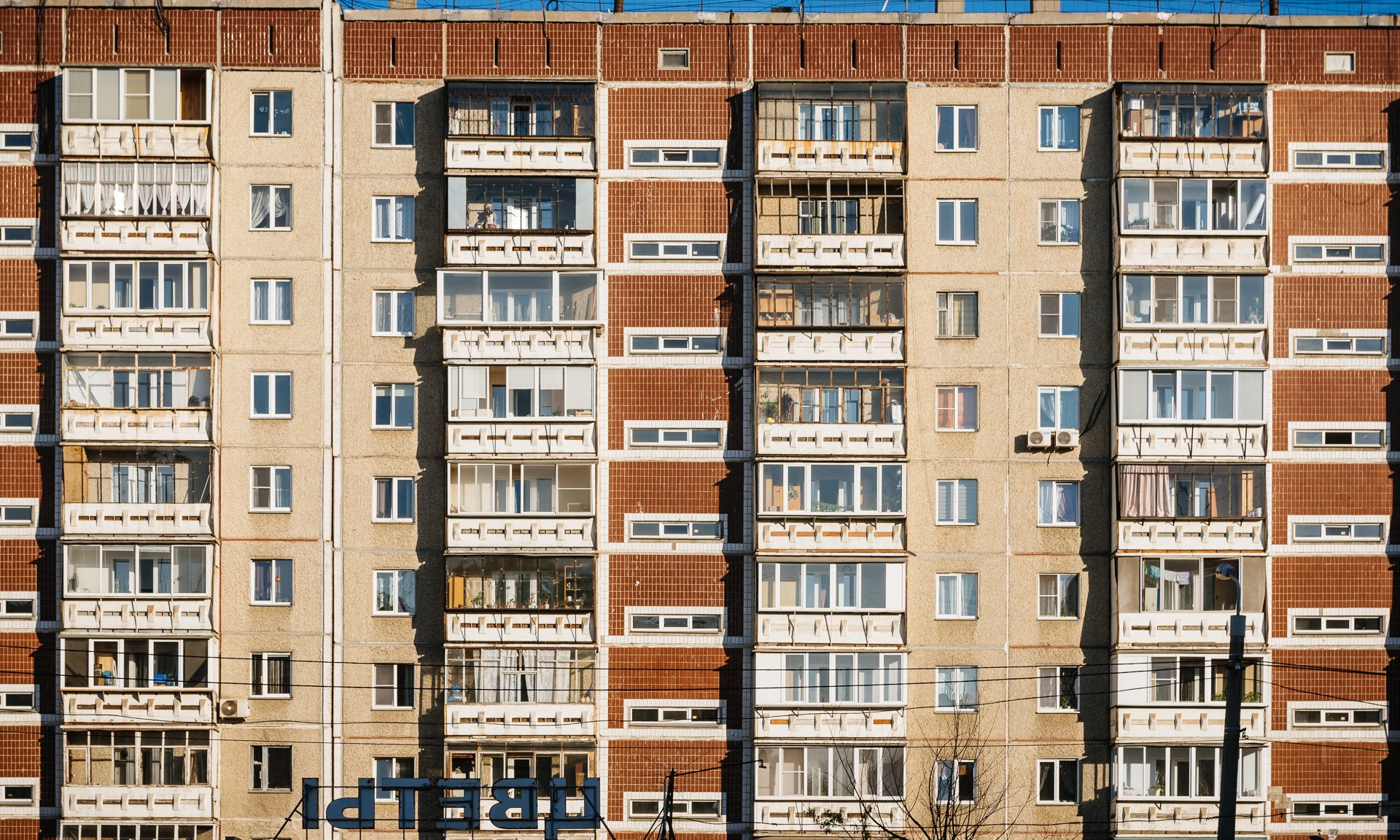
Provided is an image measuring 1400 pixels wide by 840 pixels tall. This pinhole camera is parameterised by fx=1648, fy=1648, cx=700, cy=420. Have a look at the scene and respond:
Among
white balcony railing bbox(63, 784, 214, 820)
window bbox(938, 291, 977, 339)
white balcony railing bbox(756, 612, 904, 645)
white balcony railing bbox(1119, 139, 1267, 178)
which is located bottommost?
white balcony railing bbox(63, 784, 214, 820)

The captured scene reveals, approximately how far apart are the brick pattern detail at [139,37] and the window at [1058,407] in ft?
87.4

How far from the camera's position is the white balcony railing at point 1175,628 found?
47781mm

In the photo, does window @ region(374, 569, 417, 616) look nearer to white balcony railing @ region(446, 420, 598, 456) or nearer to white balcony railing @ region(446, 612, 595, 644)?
white balcony railing @ region(446, 612, 595, 644)

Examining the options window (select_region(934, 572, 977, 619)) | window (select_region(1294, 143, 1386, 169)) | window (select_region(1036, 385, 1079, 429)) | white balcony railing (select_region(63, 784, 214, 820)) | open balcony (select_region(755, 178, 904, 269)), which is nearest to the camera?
white balcony railing (select_region(63, 784, 214, 820))

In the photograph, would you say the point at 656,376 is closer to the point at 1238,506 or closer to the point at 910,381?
the point at 910,381

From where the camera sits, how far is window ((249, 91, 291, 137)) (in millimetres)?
48969

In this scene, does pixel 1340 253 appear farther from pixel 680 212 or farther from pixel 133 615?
pixel 133 615

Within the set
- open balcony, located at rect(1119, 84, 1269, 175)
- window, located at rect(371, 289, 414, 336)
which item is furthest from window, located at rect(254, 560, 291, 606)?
open balcony, located at rect(1119, 84, 1269, 175)

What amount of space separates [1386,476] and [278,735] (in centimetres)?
3347

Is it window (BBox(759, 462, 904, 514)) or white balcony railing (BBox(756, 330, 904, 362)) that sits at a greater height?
white balcony railing (BBox(756, 330, 904, 362))

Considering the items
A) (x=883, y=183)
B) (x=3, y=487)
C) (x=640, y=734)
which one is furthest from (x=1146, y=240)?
(x=3, y=487)

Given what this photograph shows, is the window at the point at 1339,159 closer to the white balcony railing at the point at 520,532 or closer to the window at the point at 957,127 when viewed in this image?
the window at the point at 957,127

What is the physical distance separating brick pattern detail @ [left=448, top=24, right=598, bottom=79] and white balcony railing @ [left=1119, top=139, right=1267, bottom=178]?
640 inches

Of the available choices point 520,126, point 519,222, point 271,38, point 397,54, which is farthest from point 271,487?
point 397,54
